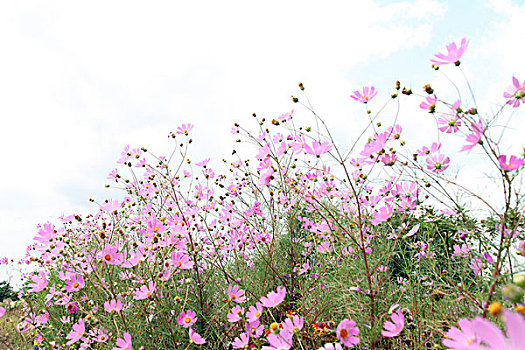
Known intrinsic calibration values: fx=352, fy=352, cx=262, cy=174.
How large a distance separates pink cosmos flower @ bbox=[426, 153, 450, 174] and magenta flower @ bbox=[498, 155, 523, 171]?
0.33 m

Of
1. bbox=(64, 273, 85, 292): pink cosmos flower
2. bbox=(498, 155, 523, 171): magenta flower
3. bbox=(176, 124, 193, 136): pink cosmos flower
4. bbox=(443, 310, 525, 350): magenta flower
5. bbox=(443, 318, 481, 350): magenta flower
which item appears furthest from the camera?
bbox=(176, 124, 193, 136): pink cosmos flower

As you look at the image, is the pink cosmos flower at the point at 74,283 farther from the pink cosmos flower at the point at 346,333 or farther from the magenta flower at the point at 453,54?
the magenta flower at the point at 453,54

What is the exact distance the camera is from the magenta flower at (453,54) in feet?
3.22

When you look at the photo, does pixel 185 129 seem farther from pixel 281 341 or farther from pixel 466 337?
pixel 466 337

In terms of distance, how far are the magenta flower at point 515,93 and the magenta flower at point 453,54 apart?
156 millimetres

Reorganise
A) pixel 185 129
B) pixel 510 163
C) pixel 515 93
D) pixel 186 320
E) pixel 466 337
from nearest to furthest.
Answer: pixel 466 337 < pixel 510 163 < pixel 515 93 < pixel 186 320 < pixel 185 129

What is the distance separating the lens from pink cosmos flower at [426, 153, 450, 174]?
120 centimetres

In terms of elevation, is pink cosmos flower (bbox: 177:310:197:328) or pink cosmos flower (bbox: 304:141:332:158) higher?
pink cosmos flower (bbox: 304:141:332:158)

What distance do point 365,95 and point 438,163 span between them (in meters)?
0.34

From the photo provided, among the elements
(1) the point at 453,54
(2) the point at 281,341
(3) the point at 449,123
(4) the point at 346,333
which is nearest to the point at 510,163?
(3) the point at 449,123

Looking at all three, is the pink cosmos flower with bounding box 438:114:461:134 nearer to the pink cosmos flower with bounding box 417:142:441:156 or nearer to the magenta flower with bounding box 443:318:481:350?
the pink cosmos flower with bounding box 417:142:441:156

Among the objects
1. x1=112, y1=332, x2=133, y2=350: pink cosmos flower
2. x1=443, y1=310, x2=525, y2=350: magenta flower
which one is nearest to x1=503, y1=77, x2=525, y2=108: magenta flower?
x1=443, y1=310, x2=525, y2=350: magenta flower

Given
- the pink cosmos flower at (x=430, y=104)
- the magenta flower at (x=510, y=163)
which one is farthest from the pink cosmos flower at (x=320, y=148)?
the magenta flower at (x=510, y=163)

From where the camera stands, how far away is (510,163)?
33.4 inches
